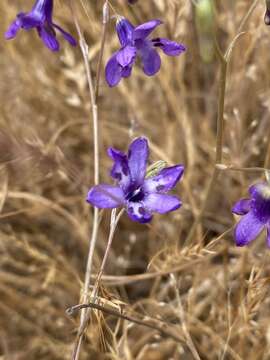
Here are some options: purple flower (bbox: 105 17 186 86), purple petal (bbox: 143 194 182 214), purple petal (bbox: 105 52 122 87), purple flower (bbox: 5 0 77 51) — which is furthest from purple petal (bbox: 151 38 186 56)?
purple petal (bbox: 143 194 182 214)

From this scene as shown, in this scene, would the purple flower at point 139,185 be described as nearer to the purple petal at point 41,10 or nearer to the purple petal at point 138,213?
the purple petal at point 138,213

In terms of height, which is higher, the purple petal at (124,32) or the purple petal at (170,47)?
the purple petal at (124,32)

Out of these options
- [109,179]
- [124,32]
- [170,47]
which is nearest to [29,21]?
[124,32]

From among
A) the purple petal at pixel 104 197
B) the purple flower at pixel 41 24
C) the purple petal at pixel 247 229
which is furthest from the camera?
the purple flower at pixel 41 24

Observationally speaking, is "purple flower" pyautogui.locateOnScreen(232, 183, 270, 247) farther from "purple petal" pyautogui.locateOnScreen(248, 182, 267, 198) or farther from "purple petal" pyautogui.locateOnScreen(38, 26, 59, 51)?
"purple petal" pyautogui.locateOnScreen(38, 26, 59, 51)

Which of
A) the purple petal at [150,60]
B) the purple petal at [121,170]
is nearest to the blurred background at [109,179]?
the purple petal at [150,60]

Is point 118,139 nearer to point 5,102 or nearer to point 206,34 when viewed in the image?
point 5,102

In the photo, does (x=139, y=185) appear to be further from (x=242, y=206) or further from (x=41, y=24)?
(x=41, y=24)

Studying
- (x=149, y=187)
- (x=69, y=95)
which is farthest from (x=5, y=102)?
(x=149, y=187)

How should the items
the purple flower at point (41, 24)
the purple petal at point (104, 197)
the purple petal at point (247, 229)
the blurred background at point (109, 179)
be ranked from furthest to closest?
the blurred background at point (109, 179), the purple flower at point (41, 24), the purple petal at point (247, 229), the purple petal at point (104, 197)
